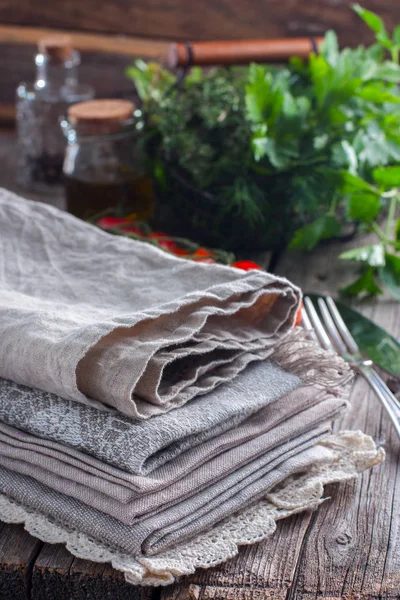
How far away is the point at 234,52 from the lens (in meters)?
1.34

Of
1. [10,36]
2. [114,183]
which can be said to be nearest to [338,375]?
[114,183]

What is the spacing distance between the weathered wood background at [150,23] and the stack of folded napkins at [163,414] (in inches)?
48.7

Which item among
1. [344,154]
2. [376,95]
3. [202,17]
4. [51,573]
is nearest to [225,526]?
[51,573]

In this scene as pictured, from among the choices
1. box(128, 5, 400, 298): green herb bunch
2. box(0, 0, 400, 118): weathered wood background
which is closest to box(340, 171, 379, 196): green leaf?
box(128, 5, 400, 298): green herb bunch

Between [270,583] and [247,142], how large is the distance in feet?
2.53

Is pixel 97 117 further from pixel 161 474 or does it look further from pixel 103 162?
pixel 161 474

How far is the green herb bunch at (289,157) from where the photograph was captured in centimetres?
119

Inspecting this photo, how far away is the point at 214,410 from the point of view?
71 centimetres

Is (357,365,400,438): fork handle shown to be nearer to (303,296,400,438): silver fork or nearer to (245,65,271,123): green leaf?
(303,296,400,438): silver fork

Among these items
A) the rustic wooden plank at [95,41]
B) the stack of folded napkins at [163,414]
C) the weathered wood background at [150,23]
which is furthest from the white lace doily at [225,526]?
the rustic wooden plank at [95,41]

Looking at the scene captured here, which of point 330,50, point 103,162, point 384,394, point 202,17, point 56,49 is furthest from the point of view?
point 202,17

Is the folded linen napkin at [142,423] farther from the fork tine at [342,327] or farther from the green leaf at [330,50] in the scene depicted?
the green leaf at [330,50]

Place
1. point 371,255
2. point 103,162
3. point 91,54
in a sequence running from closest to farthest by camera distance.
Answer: point 371,255 → point 103,162 → point 91,54

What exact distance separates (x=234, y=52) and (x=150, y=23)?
2.74 feet
